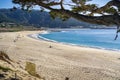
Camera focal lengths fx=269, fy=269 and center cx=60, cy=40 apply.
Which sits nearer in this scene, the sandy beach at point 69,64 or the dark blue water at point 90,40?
the sandy beach at point 69,64

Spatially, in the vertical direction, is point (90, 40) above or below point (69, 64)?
below

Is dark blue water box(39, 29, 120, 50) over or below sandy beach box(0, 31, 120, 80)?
below

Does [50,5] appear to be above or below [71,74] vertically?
above

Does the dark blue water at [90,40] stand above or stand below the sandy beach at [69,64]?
below

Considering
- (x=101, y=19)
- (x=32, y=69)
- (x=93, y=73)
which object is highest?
(x=101, y=19)

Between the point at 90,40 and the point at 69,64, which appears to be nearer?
the point at 69,64

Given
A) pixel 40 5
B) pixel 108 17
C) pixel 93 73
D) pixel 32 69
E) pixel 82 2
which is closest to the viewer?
pixel 108 17

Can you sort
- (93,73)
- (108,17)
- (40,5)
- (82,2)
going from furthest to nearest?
A: (93,73) → (40,5) → (82,2) → (108,17)

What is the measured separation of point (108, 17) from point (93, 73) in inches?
386

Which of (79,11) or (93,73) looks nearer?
(79,11)

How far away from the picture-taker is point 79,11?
752cm

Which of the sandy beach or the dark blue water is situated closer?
the sandy beach

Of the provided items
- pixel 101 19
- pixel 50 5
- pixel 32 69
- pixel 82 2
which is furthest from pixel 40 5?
pixel 32 69

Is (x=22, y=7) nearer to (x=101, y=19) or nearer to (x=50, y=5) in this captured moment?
(x=50, y=5)
